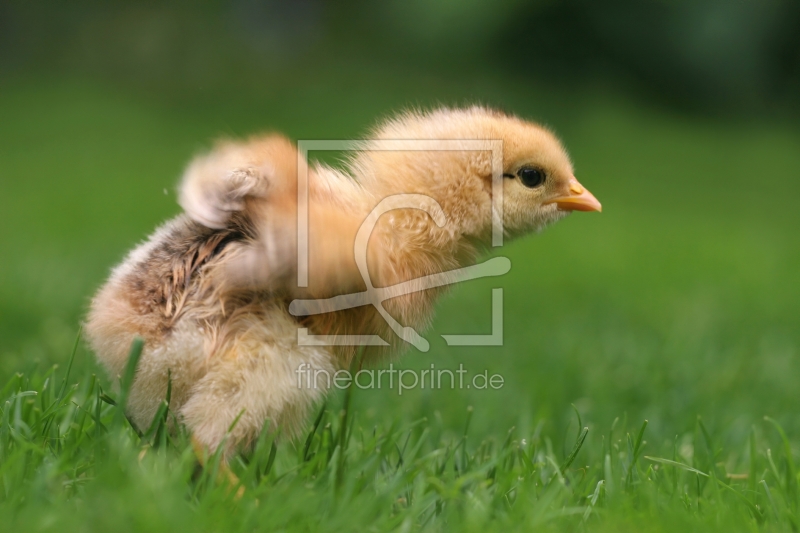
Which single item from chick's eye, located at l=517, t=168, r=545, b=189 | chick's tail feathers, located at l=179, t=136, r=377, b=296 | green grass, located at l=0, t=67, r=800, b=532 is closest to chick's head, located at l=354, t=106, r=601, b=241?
chick's eye, located at l=517, t=168, r=545, b=189

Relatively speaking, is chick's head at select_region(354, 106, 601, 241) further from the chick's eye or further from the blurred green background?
the blurred green background

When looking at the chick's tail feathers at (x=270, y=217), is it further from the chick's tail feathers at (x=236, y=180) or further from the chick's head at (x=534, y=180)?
the chick's head at (x=534, y=180)

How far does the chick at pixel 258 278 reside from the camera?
1.85 meters

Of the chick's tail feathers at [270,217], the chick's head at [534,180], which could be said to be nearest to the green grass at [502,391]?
the chick's tail feathers at [270,217]

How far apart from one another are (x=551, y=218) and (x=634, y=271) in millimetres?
3865

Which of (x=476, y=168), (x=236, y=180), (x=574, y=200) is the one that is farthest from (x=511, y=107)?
(x=236, y=180)

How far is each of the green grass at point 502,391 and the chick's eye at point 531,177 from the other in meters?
0.53

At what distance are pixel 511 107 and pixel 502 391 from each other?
3101 millimetres

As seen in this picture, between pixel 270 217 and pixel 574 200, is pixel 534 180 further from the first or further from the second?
pixel 270 217

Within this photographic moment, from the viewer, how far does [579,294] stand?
5367 millimetres

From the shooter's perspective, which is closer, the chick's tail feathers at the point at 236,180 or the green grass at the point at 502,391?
the green grass at the point at 502,391

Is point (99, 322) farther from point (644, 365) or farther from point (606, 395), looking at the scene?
point (644, 365)

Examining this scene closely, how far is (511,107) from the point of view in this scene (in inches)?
233

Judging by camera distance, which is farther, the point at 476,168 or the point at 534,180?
the point at 534,180
